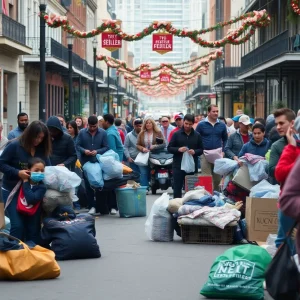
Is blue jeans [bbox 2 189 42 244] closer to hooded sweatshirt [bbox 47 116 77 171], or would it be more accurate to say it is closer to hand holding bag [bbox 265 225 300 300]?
hooded sweatshirt [bbox 47 116 77 171]

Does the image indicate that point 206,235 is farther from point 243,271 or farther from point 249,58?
point 249,58

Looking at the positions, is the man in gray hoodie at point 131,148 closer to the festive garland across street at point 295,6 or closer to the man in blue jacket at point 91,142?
the man in blue jacket at point 91,142

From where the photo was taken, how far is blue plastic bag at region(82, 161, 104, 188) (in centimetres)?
1669

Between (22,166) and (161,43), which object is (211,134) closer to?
(22,166)

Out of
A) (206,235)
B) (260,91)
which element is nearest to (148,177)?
(206,235)

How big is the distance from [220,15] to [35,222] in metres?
79.6

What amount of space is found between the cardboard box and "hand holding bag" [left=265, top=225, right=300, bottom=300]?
5.92m

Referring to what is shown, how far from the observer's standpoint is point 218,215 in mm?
12680

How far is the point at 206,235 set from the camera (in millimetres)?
12969

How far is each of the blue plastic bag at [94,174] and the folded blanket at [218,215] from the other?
3.98 meters

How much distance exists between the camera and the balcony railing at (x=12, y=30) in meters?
37.1

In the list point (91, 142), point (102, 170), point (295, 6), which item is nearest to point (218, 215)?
point (102, 170)

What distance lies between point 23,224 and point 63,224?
1.45 feet

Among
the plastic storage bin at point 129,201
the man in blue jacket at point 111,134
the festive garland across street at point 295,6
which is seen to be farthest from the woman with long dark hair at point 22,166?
the festive garland across street at point 295,6
